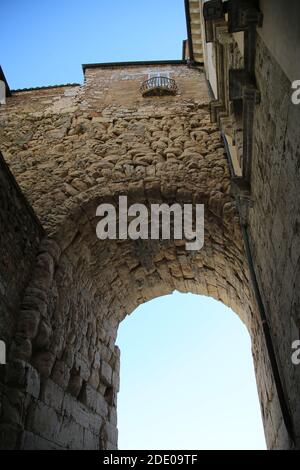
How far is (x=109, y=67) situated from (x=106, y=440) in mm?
7476

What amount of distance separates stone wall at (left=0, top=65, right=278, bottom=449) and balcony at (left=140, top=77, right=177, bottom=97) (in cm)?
19

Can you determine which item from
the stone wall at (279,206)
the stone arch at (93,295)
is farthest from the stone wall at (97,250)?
the stone wall at (279,206)

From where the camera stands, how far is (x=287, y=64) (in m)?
2.12

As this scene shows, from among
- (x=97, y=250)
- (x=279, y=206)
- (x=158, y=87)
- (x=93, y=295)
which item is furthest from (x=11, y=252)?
(x=158, y=87)

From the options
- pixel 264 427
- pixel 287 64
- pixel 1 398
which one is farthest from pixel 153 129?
pixel 264 427

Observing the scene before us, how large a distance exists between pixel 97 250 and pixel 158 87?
3.65 m

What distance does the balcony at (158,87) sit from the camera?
6.78 m

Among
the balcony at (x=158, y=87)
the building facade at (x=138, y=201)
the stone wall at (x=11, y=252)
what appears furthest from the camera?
the balcony at (x=158, y=87)

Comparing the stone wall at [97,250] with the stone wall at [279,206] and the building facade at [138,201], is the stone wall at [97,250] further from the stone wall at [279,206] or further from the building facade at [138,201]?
the stone wall at [279,206]

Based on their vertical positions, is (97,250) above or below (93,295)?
above

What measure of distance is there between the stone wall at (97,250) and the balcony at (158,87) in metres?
0.19

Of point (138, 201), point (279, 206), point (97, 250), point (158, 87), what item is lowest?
point (279, 206)

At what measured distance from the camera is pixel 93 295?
5.37 m

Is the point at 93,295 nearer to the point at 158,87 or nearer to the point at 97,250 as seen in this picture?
the point at 97,250
